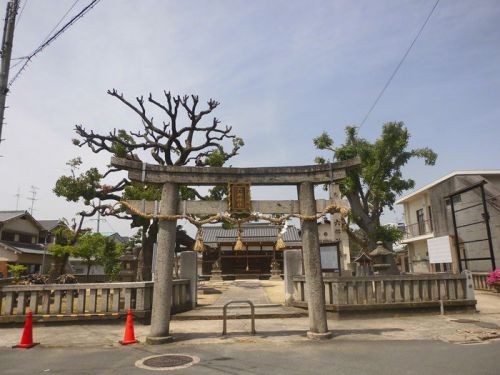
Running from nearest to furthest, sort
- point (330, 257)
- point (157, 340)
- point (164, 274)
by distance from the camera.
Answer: point (157, 340) → point (164, 274) → point (330, 257)

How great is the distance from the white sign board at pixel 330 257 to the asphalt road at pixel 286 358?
8.33 meters

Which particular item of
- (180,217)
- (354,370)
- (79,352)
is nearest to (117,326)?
(79,352)

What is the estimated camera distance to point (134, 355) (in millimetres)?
7008

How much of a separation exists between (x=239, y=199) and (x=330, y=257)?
8882 mm

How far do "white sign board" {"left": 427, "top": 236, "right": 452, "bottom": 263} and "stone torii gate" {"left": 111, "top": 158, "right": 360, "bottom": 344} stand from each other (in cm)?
759

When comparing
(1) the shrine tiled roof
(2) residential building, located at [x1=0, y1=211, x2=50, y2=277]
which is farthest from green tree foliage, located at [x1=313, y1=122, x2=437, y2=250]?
(2) residential building, located at [x1=0, y1=211, x2=50, y2=277]

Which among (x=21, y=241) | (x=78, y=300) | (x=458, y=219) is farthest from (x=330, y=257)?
(x=21, y=241)

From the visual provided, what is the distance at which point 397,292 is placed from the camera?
11289mm

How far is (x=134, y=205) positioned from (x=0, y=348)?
4216mm

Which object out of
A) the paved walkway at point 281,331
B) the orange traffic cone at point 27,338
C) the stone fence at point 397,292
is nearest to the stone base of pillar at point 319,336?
the paved walkway at point 281,331

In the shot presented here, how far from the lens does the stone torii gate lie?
26.9 ft

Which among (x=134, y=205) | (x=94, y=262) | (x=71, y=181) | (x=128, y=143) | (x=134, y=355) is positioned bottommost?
(x=134, y=355)

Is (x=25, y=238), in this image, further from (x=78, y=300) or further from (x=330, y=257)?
(x=330, y=257)

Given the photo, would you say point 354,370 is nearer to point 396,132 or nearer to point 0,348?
point 0,348
